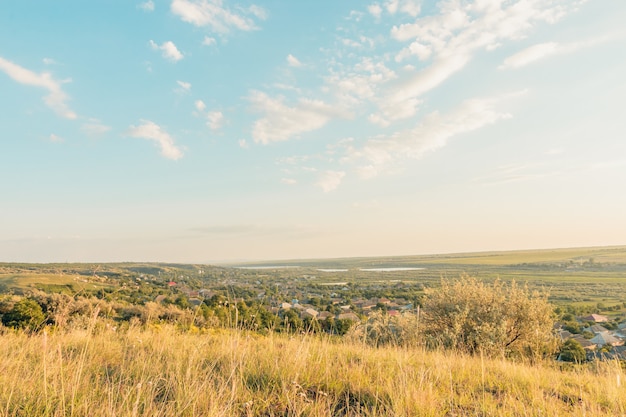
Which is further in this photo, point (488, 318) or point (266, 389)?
point (488, 318)

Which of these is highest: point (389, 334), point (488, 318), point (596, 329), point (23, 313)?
point (23, 313)

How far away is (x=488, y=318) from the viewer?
15.6 metres

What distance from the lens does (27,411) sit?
2791mm

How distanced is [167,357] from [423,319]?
1465 centimetres

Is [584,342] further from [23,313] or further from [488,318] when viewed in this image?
[23,313]

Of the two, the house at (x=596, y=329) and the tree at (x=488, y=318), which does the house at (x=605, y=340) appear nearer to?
the house at (x=596, y=329)

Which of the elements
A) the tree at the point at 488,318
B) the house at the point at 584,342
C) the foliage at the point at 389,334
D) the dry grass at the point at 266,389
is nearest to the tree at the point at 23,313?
the dry grass at the point at 266,389

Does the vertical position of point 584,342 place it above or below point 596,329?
above

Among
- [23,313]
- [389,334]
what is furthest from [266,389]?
[23,313]

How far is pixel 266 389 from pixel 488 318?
49.5 feet

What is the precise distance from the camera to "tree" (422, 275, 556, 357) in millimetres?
14318

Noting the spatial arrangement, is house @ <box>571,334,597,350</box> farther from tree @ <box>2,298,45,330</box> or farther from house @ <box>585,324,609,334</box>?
tree @ <box>2,298,45,330</box>

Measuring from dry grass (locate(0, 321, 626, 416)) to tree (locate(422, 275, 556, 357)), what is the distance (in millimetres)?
9490

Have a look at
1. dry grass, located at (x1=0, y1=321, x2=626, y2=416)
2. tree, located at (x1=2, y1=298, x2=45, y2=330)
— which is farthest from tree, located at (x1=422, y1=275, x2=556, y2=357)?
tree, located at (x1=2, y1=298, x2=45, y2=330)
